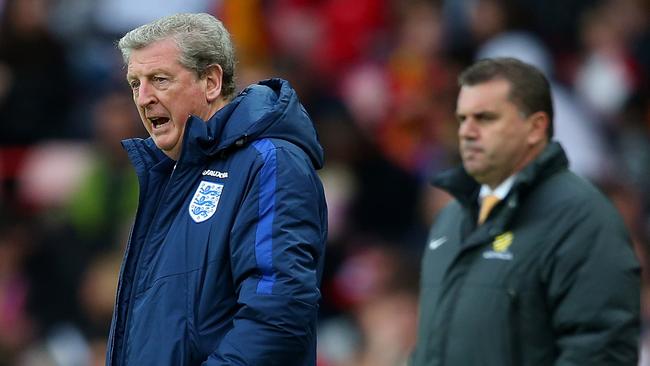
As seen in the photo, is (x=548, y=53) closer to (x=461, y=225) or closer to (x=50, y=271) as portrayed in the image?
(x=50, y=271)

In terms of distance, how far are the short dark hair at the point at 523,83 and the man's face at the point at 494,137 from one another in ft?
0.07

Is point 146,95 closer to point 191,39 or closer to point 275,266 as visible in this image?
point 191,39

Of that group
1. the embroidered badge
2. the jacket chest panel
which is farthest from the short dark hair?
the jacket chest panel

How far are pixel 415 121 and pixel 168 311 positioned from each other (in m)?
5.70

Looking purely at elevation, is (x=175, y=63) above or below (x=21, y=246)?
above

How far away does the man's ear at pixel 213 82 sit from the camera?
152 inches

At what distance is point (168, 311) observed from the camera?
3.64 m

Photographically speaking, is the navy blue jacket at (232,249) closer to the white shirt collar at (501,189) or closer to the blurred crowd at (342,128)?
the white shirt collar at (501,189)

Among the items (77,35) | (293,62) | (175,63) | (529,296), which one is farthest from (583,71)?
(175,63)

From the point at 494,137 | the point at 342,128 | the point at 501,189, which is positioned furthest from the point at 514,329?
the point at 342,128

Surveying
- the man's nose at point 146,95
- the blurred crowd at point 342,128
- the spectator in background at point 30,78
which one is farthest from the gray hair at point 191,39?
the spectator in background at point 30,78

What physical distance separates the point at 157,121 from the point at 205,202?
0.30 meters

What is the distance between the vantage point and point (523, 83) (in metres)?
5.05

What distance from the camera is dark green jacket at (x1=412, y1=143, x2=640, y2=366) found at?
4543 millimetres
